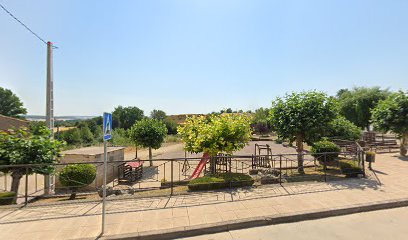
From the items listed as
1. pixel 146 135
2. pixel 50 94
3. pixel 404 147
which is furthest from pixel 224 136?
pixel 404 147

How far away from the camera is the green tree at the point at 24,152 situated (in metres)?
6.41

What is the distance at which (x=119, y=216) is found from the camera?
523cm

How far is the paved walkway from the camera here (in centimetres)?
464

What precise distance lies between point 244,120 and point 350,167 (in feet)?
15.2

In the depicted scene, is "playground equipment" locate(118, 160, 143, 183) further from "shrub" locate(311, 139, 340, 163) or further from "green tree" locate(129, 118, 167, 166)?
"shrub" locate(311, 139, 340, 163)

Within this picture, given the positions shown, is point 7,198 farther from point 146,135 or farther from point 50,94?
point 146,135

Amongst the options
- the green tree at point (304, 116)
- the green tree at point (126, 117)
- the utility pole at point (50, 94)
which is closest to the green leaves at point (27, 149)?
the utility pole at point (50, 94)

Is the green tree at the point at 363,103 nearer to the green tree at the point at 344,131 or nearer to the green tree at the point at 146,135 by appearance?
the green tree at the point at 344,131

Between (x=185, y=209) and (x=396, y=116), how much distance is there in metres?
14.0

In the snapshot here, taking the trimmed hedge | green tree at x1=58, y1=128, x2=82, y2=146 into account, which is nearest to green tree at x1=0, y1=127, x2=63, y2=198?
the trimmed hedge

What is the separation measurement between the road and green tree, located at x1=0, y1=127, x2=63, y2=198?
5.37 metres

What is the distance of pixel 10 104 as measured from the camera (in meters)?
46.6

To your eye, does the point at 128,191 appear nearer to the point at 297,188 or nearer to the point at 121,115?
the point at 297,188

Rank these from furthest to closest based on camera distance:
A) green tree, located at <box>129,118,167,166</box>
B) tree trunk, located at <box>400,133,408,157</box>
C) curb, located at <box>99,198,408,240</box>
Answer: green tree, located at <box>129,118,167,166</box> → tree trunk, located at <box>400,133,408,157</box> → curb, located at <box>99,198,408,240</box>
